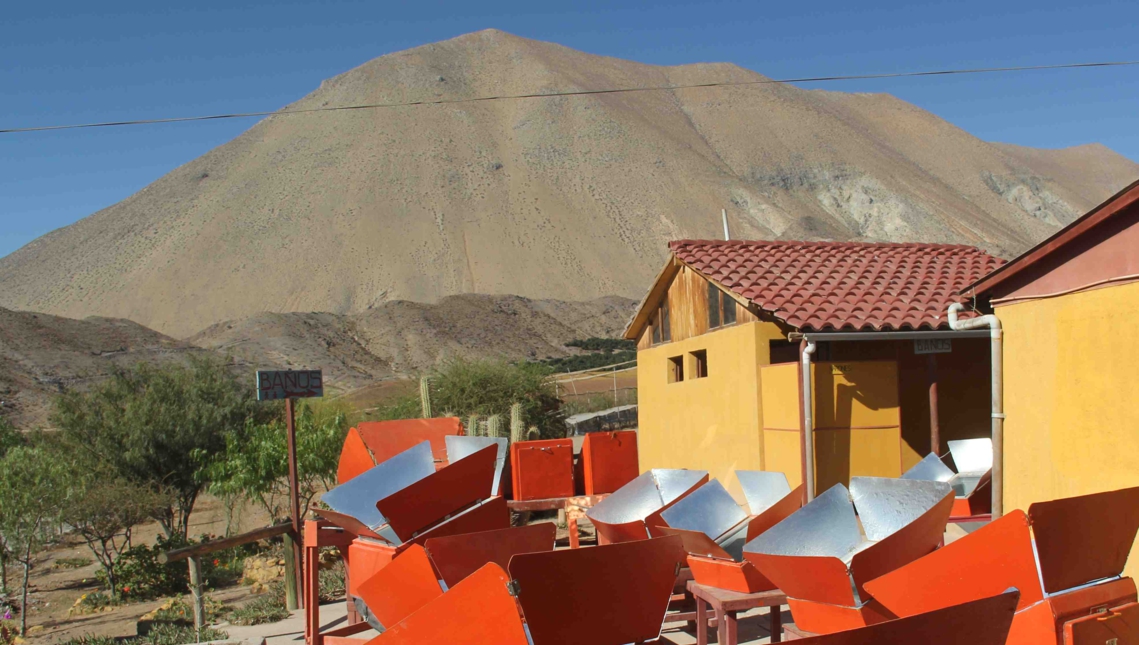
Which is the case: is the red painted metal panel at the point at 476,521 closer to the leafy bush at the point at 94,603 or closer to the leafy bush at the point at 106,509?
the leafy bush at the point at 94,603

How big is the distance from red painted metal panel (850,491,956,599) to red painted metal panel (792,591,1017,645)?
115cm

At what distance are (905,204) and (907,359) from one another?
77252 mm

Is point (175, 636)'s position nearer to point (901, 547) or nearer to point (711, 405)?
point (711, 405)

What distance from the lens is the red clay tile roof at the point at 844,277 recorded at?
34.3 ft

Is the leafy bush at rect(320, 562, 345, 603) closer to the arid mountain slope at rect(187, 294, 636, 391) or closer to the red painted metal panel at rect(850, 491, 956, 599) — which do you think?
the red painted metal panel at rect(850, 491, 956, 599)

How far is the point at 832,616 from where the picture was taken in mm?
4309

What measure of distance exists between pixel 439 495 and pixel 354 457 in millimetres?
3019

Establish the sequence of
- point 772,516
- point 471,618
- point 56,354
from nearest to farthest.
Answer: point 471,618
point 772,516
point 56,354

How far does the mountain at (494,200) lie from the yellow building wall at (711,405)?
5580cm

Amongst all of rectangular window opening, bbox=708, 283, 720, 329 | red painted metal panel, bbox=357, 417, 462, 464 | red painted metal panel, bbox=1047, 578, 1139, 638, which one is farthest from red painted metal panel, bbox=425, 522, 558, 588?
rectangular window opening, bbox=708, 283, 720, 329

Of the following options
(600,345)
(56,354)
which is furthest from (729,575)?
(600,345)

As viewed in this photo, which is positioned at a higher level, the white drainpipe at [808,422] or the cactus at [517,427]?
the white drainpipe at [808,422]

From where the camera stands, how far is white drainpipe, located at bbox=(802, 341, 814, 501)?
9.92 m

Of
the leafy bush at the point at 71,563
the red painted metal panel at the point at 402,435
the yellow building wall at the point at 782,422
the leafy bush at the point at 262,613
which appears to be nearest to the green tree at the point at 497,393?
the leafy bush at the point at 71,563
